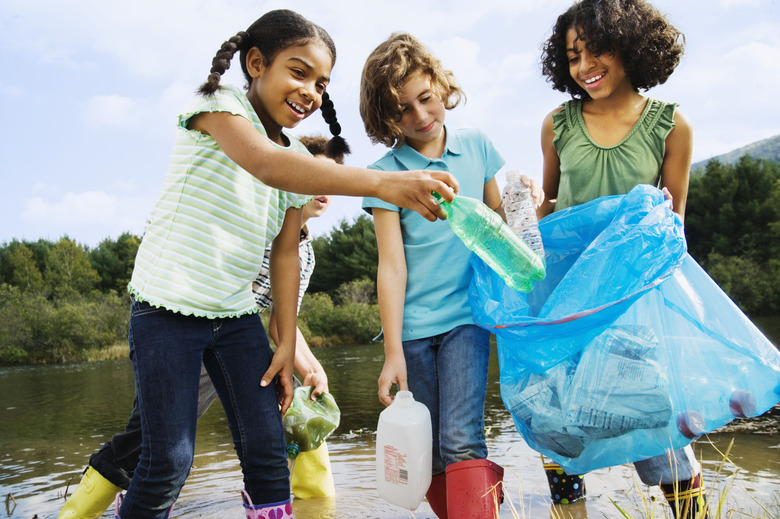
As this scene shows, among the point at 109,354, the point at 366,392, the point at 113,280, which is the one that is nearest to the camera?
the point at 366,392

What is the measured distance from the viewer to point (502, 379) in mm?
2205

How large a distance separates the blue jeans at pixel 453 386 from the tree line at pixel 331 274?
72.7ft

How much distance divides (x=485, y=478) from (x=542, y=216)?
1.14 m

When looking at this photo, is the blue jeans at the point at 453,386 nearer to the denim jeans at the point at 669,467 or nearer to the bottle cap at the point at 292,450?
the denim jeans at the point at 669,467

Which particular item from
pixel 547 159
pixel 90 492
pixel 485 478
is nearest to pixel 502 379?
pixel 485 478

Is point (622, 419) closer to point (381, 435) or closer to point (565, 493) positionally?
point (381, 435)

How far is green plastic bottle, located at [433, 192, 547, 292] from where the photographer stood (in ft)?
6.70

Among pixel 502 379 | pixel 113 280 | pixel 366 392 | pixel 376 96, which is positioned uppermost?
pixel 113 280

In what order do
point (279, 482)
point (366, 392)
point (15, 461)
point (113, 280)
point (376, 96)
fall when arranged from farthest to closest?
point (113, 280), point (366, 392), point (15, 461), point (376, 96), point (279, 482)

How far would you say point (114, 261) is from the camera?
135 feet

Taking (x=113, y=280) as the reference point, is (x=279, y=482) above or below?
below

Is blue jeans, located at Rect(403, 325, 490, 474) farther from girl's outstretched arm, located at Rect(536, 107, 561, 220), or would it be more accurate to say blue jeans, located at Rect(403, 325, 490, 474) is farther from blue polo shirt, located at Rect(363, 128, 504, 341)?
girl's outstretched arm, located at Rect(536, 107, 561, 220)

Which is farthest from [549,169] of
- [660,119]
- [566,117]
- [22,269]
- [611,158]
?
[22,269]

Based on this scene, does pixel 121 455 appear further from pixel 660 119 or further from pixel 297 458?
pixel 660 119
